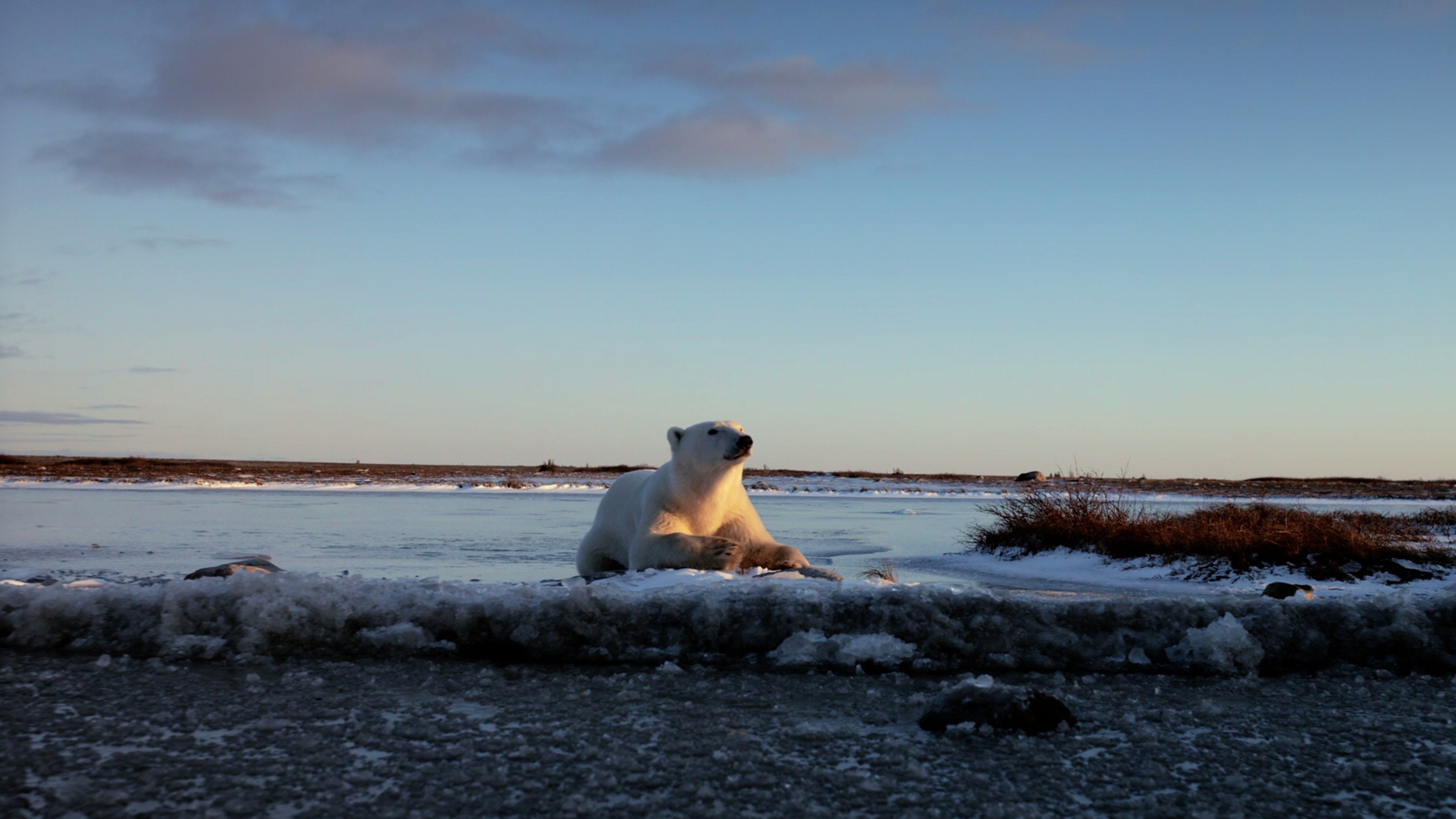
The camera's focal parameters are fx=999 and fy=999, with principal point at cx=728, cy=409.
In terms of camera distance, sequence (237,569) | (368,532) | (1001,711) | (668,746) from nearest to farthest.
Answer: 1. (668,746)
2. (1001,711)
3. (237,569)
4. (368,532)

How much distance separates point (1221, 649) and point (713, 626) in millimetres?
1861

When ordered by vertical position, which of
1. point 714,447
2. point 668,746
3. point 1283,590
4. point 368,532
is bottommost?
point 368,532

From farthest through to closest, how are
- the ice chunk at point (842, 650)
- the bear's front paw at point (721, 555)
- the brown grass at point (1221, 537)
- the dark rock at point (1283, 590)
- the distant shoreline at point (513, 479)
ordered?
the distant shoreline at point (513, 479) → the brown grass at point (1221, 537) → the bear's front paw at point (721, 555) → the dark rock at point (1283, 590) → the ice chunk at point (842, 650)

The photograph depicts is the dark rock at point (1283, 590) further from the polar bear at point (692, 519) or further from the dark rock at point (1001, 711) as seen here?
the dark rock at point (1001, 711)

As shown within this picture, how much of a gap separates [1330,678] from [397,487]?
2587 centimetres

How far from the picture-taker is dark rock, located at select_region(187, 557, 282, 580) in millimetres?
4414

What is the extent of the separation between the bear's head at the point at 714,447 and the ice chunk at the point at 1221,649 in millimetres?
3952

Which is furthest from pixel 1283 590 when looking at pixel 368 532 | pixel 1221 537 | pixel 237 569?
pixel 368 532

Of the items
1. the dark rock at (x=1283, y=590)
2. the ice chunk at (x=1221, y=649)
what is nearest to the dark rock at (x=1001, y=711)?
the ice chunk at (x=1221, y=649)

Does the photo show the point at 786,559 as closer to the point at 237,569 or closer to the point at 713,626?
the point at 713,626

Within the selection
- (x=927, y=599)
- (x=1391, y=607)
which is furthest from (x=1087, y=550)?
(x=927, y=599)

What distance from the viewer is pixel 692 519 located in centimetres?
745

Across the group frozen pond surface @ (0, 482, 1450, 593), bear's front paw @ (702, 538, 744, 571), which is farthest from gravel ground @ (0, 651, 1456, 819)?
frozen pond surface @ (0, 482, 1450, 593)

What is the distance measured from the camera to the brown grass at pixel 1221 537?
7.43 m
